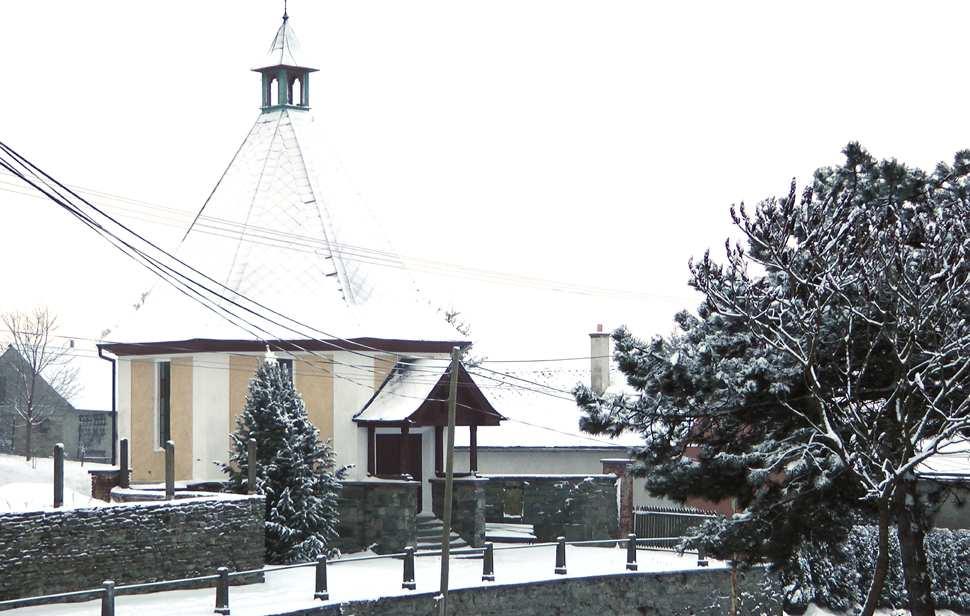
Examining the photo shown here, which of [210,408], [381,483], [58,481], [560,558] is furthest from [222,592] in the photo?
[210,408]

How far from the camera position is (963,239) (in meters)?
24.5

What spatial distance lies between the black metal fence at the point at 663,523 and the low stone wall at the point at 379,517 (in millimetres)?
7341

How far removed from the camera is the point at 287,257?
3838cm

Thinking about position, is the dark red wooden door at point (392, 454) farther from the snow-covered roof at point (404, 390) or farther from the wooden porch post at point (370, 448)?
the snow-covered roof at point (404, 390)

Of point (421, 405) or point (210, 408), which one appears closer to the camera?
point (421, 405)

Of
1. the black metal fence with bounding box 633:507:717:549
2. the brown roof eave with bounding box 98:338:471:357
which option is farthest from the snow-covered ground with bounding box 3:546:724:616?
the brown roof eave with bounding box 98:338:471:357

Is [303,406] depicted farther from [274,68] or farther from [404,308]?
[274,68]

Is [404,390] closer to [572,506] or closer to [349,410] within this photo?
[349,410]

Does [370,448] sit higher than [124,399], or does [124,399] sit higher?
[124,399]

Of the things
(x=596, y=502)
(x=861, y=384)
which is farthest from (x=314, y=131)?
(x=861, y=384)

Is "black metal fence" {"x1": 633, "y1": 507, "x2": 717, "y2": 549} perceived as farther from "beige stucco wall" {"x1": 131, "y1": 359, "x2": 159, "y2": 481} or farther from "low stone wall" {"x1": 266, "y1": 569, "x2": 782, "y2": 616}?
"beige stucco wall" {"x1": 131, "y1": 359, "x2": 159, "y2": 481}

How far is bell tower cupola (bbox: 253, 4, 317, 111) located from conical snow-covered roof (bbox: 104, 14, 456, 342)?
87 millimetres

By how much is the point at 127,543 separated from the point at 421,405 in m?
11.5

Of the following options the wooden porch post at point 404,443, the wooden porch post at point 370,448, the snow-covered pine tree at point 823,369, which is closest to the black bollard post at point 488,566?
the snow-covered pine tree at point 823,369
